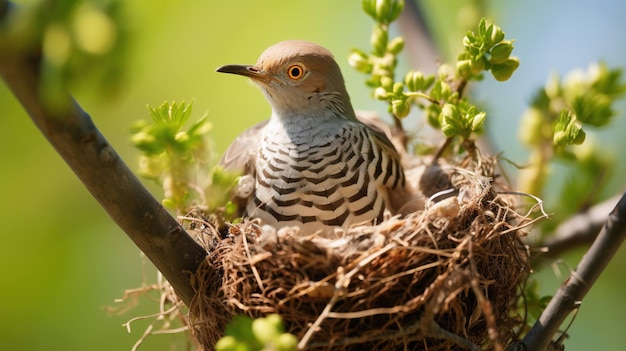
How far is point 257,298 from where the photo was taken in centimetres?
277

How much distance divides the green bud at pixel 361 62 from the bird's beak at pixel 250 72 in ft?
1.37

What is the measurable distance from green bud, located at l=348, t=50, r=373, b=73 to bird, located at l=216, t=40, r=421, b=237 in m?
0.20

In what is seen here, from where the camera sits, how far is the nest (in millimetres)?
2623

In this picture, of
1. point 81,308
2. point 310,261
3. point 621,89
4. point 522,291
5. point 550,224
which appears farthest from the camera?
point 81,308

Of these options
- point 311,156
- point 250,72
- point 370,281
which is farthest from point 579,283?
point 250,72

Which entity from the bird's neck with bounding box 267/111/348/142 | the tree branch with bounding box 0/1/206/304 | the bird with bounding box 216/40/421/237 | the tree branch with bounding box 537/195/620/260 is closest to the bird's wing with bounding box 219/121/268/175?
the bird with bounding box 216/40/421/237

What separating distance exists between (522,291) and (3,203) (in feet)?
11.7

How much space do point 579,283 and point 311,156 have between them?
1299mm

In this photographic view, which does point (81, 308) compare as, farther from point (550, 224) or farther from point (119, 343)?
point (550, 224)

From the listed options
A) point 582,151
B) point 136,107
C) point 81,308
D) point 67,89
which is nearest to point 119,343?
point 81,308

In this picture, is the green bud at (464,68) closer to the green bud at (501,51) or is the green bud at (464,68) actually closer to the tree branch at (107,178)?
the green bud at (501,51)

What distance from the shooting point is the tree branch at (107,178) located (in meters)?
1.84

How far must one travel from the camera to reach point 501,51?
9.64 ft

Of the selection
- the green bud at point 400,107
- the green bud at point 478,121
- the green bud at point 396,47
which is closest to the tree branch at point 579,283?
the green bud at point 478,121
